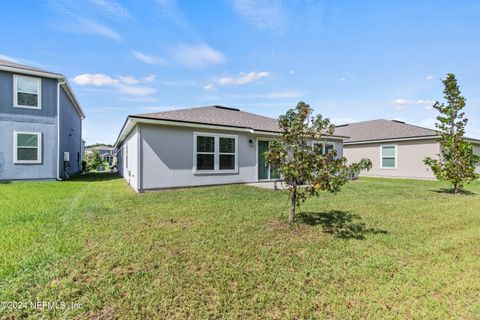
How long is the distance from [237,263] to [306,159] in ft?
7.91

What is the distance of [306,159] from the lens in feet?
15.3

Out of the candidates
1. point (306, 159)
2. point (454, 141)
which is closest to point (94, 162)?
point (306, 159)

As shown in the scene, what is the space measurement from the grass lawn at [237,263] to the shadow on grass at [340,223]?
2 cm

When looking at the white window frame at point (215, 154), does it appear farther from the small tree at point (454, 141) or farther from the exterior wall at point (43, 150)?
the small tree at point (454, 141)

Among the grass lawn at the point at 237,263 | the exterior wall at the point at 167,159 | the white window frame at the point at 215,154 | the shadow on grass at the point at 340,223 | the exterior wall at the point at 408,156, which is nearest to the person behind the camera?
the grass lawn at the point at 237,263

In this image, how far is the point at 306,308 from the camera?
240cm

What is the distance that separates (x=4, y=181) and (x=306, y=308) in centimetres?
1484

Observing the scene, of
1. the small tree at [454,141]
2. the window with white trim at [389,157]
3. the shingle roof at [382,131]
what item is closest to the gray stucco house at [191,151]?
the small tree at [454,141]

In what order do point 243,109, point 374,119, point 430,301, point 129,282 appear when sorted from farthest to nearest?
point 374,119, point 243,109, point 129,282, point 430,301

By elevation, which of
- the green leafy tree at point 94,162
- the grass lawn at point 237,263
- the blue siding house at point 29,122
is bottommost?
the grass lawn at point 237,263

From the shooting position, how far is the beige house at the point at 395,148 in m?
→ 16.2

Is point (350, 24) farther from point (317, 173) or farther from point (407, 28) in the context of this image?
point (317, 173)

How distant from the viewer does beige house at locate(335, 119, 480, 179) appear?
16250mm

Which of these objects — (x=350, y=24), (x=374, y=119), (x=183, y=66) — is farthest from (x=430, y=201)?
(x=374, y=119)
